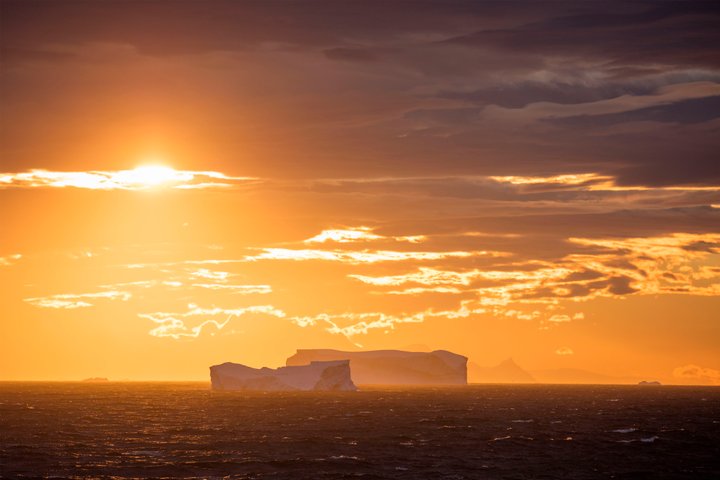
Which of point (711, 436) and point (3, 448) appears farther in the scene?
point (711, 436)

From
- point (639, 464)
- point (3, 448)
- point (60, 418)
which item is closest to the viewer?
point (639, 464)

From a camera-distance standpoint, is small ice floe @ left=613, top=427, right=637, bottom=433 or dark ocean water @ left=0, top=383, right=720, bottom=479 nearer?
dark ocean water @ left=0, top=383, right=720, bottom=479

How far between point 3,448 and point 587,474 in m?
52.1

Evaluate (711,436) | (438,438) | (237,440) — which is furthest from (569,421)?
(237,440)

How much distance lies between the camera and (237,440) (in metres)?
92.5

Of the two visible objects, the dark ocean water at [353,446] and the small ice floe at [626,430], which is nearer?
the dark ocean water at [353,446]

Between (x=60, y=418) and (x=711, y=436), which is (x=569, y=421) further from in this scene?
(x=60, y=418)

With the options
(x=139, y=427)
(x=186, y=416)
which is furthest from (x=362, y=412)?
(x=139, y=427)

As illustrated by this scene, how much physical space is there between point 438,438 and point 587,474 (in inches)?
1126

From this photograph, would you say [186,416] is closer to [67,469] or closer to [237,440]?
[237,440]

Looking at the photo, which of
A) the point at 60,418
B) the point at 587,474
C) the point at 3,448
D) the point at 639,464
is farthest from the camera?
the point at 60,418

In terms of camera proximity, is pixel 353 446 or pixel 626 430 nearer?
pixel 353 446

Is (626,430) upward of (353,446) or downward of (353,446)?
downward

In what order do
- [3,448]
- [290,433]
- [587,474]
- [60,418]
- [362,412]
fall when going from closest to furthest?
1. [587,474]
2. [3,448]
3. [290,433]
4. [60,418]
5. [362,412]
